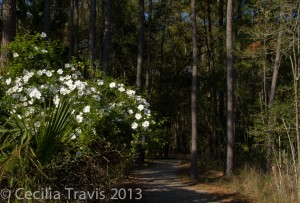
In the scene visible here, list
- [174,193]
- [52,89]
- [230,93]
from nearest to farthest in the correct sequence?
[52,89], [174,193], [230,93]

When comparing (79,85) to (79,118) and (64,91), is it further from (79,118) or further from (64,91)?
(79,118)

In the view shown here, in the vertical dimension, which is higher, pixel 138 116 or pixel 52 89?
pixel 52 89

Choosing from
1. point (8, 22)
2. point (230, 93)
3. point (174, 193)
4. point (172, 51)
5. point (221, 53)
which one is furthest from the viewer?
point (172, 51)

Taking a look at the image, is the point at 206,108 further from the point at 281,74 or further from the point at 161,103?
the point at 281,74

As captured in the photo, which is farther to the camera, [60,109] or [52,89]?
[52,89]

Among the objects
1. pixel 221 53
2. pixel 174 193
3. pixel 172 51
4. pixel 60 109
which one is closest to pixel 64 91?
pixel 60 109

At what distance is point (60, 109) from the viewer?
15.9 ft

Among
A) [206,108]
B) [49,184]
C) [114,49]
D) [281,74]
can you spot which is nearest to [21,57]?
[49,184]

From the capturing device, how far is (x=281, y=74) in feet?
61.7

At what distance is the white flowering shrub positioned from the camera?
5.04 m

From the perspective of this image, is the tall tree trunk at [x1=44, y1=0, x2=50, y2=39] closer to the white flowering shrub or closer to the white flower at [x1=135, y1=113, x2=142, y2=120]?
the white flowering shrub

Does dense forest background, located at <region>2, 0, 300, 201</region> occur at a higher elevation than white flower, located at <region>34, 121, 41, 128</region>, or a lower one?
higher

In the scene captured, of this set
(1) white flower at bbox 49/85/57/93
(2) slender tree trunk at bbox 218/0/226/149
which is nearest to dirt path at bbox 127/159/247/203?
(1) white flower at bbox 49/85/57/93

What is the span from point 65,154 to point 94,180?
69cm
